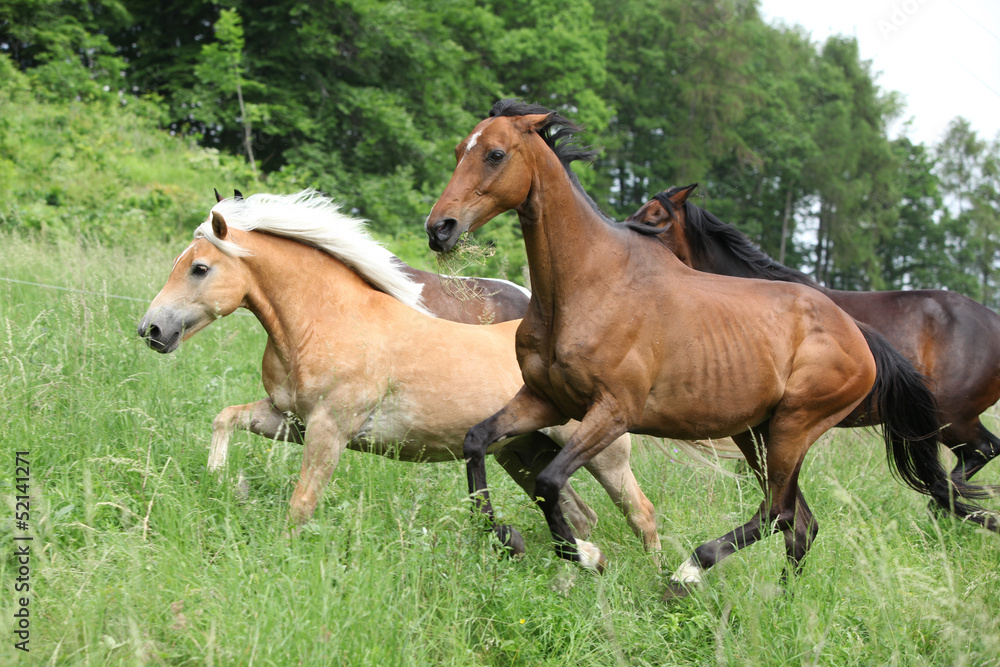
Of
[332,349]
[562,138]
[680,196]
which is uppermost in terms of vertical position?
[562,138]

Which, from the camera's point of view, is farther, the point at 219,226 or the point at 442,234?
the point at 219,226

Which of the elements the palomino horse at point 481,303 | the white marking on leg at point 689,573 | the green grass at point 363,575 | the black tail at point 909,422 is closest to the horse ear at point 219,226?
the green grass at point 363,575

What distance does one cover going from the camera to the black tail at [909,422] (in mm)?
4680

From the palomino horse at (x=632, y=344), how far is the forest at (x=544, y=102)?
884 centimetres

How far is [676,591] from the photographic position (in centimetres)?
390

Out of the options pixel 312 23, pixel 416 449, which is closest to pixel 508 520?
pixel 416 449

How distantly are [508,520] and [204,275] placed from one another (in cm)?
220

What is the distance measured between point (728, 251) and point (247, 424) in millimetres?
3427

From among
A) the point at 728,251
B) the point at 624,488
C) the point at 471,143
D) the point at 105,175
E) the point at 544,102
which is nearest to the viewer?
the point at 471,143

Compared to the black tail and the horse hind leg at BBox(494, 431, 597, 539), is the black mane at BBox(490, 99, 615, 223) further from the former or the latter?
the black tail

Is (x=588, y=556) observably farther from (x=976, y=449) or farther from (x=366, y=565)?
(x=976, y=449)

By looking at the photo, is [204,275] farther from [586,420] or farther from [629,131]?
[629,131]

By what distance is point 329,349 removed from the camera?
4.34 metres

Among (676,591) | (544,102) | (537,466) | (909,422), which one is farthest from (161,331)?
(544,102)
